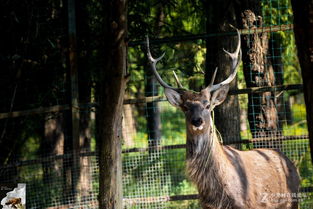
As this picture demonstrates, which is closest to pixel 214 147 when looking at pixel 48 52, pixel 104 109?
pixel 104 109

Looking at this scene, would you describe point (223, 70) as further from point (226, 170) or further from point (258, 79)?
point (226, 170)

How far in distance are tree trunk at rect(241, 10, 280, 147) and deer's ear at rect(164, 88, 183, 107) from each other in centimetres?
180

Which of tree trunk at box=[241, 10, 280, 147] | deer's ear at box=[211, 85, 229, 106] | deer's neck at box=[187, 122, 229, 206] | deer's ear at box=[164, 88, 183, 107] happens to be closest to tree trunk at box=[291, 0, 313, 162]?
deer's neck at box=[187, 122, 229, 206]

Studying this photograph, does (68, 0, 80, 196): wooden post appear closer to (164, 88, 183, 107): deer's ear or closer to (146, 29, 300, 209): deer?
(164, 88, 183, 107): deer's ear

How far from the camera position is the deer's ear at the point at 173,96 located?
6.99 metres

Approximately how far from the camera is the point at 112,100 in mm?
5508

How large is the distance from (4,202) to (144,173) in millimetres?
3297

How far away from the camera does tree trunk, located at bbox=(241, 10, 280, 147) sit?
8234mm

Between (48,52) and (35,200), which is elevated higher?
(48,52)

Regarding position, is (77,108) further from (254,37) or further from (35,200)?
(254,37)

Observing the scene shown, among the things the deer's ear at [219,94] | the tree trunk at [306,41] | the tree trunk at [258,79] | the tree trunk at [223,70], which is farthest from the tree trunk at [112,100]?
the tree trunk at [258,79]

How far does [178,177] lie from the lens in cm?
1061

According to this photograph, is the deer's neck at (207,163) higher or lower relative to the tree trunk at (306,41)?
lower

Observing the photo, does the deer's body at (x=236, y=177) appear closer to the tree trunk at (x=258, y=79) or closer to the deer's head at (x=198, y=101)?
the deer's head at (x=198, y=101)
